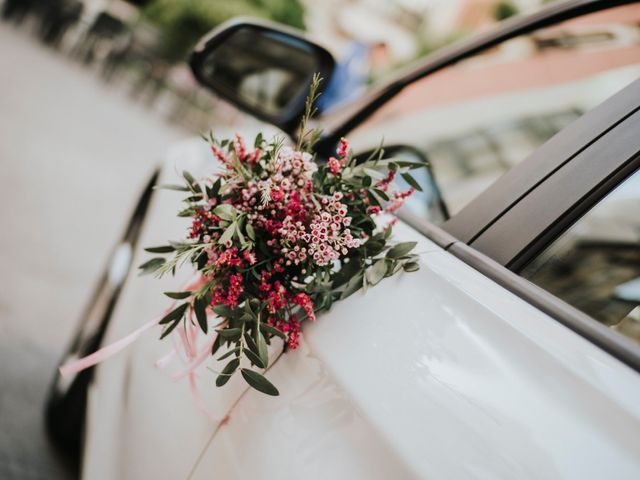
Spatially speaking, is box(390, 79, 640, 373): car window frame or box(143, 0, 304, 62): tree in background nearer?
box(390, 79, 640, 373): car window frame

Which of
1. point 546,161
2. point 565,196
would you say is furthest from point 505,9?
point 565,196

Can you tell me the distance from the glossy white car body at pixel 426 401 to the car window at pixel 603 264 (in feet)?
0.82

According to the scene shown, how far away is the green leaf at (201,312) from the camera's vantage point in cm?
104

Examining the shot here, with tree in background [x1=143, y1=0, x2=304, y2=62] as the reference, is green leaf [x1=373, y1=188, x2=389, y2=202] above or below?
above

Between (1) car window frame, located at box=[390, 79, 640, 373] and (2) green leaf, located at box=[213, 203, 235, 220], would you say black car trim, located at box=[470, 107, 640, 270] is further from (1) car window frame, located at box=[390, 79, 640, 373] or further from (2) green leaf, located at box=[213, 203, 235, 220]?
(2) green leaf, located at box=[213, 203, 235, 220]

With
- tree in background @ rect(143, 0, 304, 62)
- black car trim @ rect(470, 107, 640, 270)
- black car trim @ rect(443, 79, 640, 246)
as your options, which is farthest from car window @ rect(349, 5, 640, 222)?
tree in background @ rect(143, 0, 304, 62)

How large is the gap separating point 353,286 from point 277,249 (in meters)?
0.18

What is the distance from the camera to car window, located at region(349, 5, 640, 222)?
183cm

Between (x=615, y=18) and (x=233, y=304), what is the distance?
1653mm

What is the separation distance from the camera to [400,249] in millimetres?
1052

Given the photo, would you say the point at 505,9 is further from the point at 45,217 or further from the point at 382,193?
the point at 382,193

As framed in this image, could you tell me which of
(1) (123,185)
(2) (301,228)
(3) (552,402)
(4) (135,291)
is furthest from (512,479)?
(1) (123,185)

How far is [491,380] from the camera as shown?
2.67ft

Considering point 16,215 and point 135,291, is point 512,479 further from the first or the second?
point 16,215
